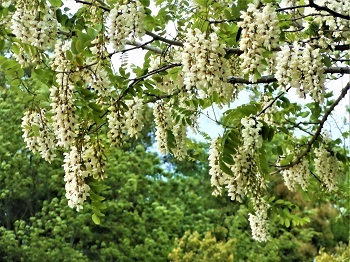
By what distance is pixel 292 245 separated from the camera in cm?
1875

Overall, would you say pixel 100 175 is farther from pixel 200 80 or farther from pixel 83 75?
pixel 200 80

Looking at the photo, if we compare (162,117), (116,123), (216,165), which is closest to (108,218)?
(162,117)

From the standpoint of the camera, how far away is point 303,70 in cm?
296

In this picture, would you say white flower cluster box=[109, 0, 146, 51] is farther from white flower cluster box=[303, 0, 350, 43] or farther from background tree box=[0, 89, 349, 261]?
background tree box=[0, 89, 349, 261]

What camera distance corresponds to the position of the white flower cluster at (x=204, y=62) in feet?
9.85

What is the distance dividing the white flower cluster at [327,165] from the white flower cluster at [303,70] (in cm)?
228

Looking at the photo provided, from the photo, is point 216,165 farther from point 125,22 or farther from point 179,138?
point 125,22

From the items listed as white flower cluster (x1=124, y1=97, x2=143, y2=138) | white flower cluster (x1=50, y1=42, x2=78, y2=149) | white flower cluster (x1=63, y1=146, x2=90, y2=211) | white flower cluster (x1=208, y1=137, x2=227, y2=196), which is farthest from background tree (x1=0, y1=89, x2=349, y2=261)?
white flower cluster (x1=50, y1=42, x2=78, y2=149)

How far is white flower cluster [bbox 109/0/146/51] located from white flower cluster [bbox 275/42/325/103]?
77 centimetres

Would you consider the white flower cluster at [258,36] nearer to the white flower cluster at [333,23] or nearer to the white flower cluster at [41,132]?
the white flower cluster at [333,23]

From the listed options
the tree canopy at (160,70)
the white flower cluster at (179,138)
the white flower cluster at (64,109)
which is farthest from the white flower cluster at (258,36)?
the white flower cluster at (179,138)

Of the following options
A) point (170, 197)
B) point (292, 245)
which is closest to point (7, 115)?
point (170, 197)

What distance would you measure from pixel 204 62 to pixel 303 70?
1.48ft

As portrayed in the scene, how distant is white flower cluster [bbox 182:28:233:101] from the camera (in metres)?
3.00
